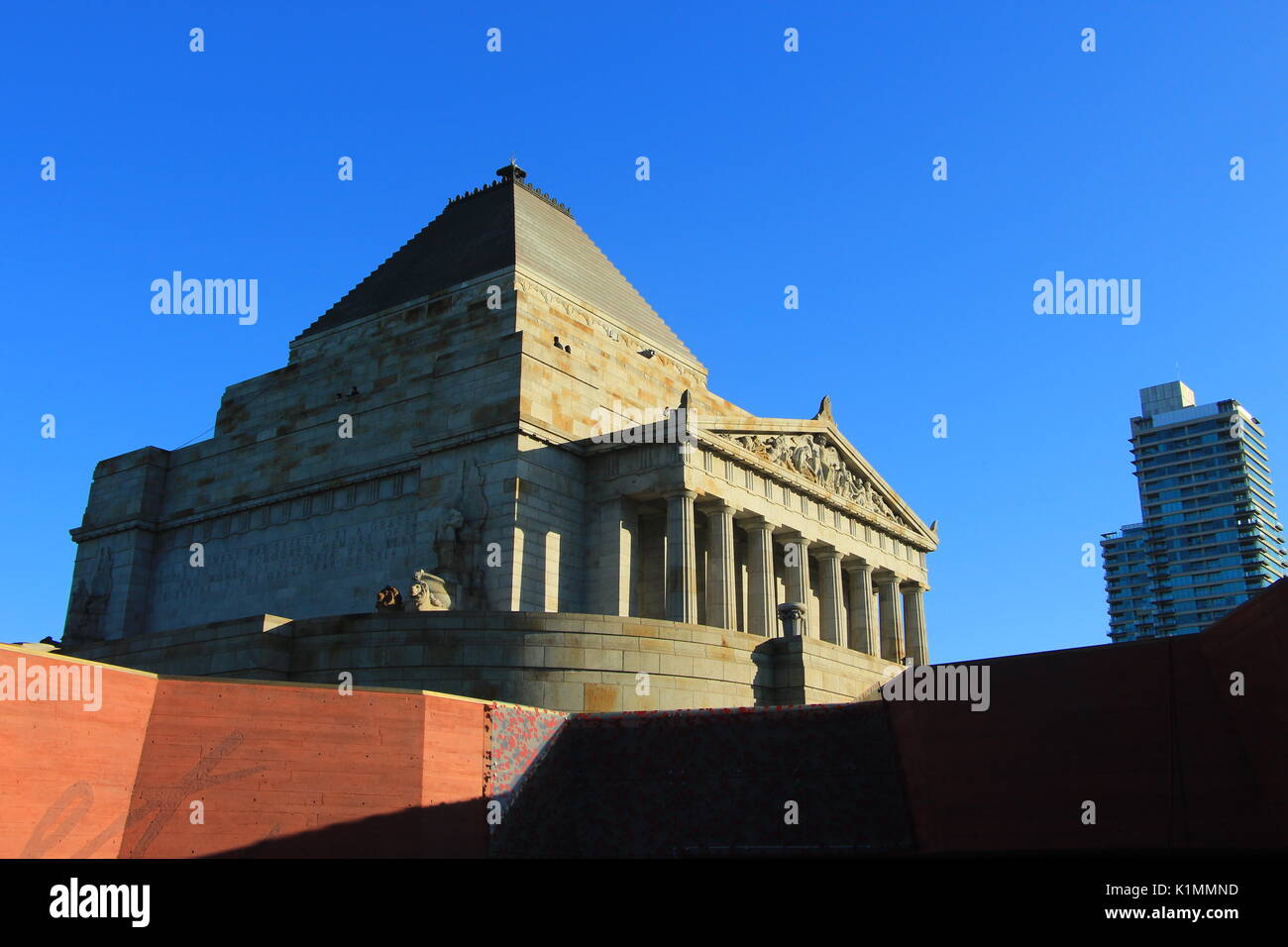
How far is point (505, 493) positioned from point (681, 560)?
6093mm

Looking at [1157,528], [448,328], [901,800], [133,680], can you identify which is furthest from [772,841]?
[1157,528]

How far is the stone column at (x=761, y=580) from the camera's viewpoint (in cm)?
4444

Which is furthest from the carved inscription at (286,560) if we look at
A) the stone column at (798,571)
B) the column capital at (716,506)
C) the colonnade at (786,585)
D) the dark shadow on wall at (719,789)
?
the dark shadow on wall at (719,789)

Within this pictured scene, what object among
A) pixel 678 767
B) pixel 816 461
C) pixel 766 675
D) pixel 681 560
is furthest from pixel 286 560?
pixel 678 767

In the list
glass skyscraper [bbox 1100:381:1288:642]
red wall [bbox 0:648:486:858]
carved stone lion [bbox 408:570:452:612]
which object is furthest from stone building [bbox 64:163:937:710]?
glass skyscraper [bbox 1100:381:1288:642]

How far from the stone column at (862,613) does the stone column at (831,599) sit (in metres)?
1.22

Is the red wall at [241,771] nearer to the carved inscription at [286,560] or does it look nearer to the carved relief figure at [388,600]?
the carved relief figure at [388,600]

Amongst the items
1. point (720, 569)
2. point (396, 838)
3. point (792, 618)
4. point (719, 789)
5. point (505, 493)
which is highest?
point (505, 493)

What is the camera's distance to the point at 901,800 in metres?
20.3

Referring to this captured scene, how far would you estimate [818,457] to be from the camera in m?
49.1

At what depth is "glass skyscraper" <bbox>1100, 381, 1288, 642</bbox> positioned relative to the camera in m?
136

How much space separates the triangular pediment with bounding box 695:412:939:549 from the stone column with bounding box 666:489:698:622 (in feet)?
8.93

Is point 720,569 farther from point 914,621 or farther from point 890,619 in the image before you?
point 914,621
